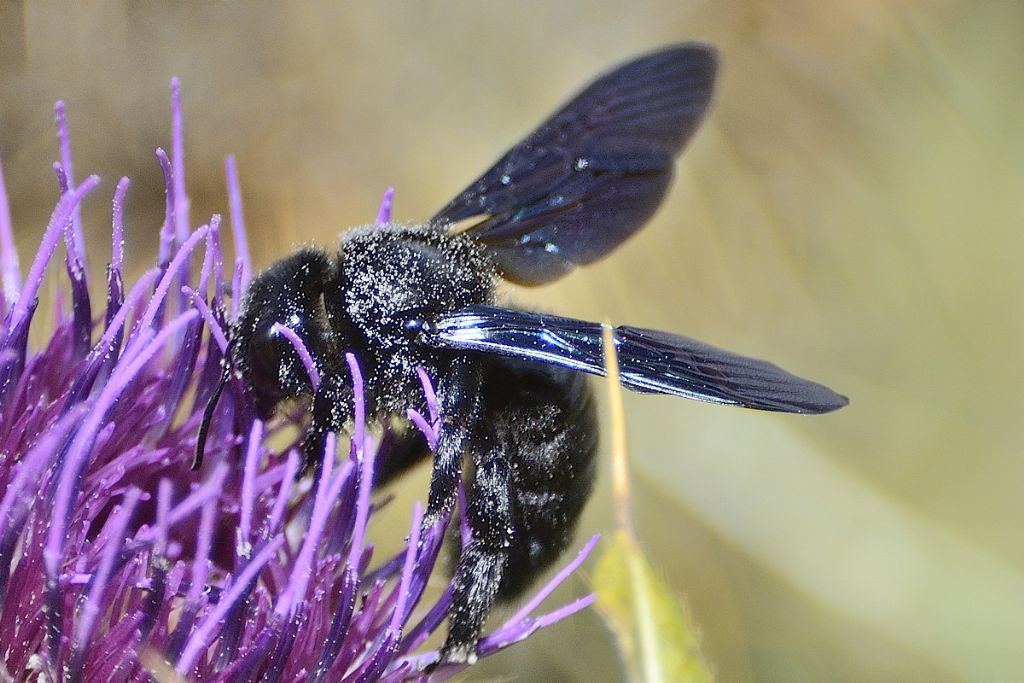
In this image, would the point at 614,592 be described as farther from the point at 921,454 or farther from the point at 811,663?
the point at 921,454

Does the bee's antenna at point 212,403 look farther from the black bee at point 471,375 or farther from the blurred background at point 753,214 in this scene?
the blurred background at point 753,214

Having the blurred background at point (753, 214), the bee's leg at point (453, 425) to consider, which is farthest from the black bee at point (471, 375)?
the blurred background at point (753, 214)

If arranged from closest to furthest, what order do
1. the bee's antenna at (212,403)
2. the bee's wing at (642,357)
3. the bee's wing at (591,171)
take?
the bee's wing at (642,357)
the bee's antenna at (212,403)
the bee's wing at (591,171)

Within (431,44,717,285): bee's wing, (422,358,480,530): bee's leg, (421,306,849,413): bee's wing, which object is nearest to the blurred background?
(431,44,717,285): bee's wing

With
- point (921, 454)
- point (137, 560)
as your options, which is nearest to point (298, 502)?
point (137, 560)

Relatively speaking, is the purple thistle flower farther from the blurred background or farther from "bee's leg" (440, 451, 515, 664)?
the blurred background

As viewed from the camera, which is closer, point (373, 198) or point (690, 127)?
point (690, 127)
